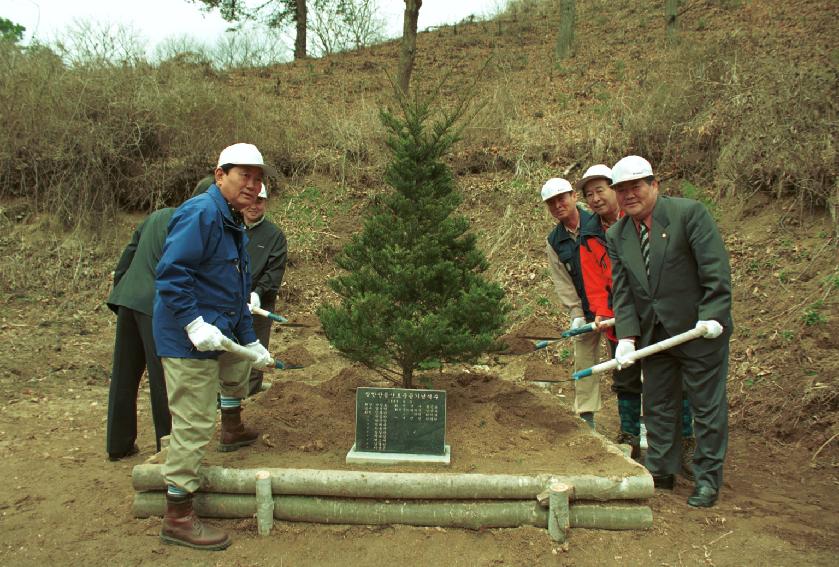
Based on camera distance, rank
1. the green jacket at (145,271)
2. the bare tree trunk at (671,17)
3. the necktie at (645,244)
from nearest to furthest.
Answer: the necktie at (645,244), the green jacket at (145,271), the bare tree trunk at (671,17)

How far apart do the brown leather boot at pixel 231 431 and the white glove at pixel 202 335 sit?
105cm

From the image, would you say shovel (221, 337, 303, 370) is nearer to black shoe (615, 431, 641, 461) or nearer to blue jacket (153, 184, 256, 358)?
blue jacket (153, 184, 256, 358)

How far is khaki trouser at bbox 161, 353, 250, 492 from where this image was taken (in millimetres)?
3705

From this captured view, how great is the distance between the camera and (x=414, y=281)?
15.5 feet

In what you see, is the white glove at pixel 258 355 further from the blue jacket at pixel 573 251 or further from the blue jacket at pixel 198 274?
the blue jacket at pixel 573 251

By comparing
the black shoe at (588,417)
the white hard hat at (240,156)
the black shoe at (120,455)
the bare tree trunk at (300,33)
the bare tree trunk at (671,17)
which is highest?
the bare tree trunk at (300,33)

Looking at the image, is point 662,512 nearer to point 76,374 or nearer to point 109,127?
point 76,374

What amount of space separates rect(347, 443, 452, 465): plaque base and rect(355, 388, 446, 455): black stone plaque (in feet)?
0.12

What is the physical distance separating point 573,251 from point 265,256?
8.61 feet

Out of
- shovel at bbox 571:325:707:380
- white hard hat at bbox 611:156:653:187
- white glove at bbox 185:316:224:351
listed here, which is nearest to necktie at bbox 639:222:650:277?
white hard hat at bbox 611:156:653:187

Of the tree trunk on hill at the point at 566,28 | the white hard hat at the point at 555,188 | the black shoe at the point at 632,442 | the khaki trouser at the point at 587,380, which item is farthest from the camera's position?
the tree trunk on hill at the point at 566,28

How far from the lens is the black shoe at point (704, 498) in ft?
13.9

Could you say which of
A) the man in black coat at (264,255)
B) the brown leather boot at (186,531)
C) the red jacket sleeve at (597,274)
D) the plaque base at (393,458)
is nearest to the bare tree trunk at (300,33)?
the man in black coat at (264,255)

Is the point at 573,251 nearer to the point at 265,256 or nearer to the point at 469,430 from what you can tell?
the point at 469,430
